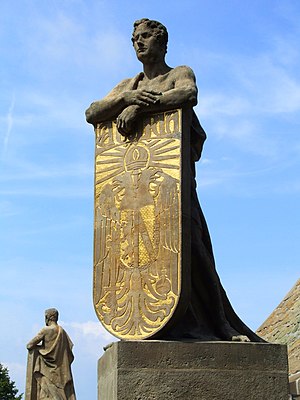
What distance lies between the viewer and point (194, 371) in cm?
662

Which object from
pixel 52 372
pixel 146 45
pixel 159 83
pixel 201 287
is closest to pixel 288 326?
pixel 52 372

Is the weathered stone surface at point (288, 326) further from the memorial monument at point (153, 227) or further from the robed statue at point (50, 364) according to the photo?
the memorial monument at point (153, 227)

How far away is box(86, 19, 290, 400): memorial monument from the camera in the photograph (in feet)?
22.1

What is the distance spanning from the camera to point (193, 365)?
6.63 m

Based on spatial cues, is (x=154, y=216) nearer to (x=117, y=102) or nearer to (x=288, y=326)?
(x=117, y=102)

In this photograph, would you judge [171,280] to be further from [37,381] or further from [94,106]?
[37,381]

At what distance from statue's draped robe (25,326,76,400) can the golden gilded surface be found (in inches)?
403

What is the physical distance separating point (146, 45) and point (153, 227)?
5.01ft

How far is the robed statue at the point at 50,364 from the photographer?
16.9 meters

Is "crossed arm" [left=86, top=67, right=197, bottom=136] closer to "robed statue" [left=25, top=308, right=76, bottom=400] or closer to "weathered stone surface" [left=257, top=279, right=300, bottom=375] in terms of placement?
"weathered stone surface" [left=257, top=279, right=300, bottom=375]

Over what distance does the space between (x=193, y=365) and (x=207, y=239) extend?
3.68ft

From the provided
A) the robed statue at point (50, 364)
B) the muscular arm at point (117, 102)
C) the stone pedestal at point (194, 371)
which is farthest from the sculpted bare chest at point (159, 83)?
the robed statue at point (50, 364)

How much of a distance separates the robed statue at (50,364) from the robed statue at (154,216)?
10.2 m

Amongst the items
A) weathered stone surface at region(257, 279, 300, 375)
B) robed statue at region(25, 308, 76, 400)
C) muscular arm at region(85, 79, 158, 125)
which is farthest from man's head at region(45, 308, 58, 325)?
muscular arm at region(85, 79, 158, 125)
